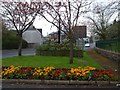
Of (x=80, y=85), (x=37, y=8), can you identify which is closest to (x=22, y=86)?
(x=80, y=85)

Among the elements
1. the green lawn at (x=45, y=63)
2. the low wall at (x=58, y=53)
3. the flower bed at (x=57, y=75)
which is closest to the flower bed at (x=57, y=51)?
the low wall at (x=58, y=53)

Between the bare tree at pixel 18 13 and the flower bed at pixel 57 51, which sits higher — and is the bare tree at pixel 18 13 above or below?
above

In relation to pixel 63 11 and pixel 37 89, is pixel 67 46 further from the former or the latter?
pixel 37 89

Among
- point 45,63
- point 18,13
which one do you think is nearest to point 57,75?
point 45,63

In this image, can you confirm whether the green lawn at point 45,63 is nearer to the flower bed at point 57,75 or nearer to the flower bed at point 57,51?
the flower bed at point 57,75

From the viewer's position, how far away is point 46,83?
7.25 metres

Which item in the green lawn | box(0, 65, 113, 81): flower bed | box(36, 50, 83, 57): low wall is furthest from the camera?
box(36, 50, 83, 57): low wall

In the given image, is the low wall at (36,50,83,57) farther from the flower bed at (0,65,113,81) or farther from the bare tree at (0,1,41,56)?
the flower bed at (0,65,113,81)

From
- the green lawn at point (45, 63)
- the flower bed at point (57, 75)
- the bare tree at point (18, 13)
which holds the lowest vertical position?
the green lawn at point (45, 63)

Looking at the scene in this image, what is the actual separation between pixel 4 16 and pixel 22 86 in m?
13.0

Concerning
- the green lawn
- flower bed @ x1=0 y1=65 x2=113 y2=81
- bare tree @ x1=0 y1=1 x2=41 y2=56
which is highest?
bare tree @ x1=0 y1=1 x2=41 y2=56

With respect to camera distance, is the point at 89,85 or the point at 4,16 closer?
the point at 89,85

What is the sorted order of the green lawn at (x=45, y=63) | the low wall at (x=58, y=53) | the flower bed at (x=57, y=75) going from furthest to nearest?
the low wall at (x=58, y=53)
the green lawn at (x=45, y=63)
the flower bed at (x=57, y=75)

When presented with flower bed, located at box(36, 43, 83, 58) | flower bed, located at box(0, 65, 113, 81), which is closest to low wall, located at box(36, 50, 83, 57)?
flower bed, located at box(36, 43, 83, 58)
